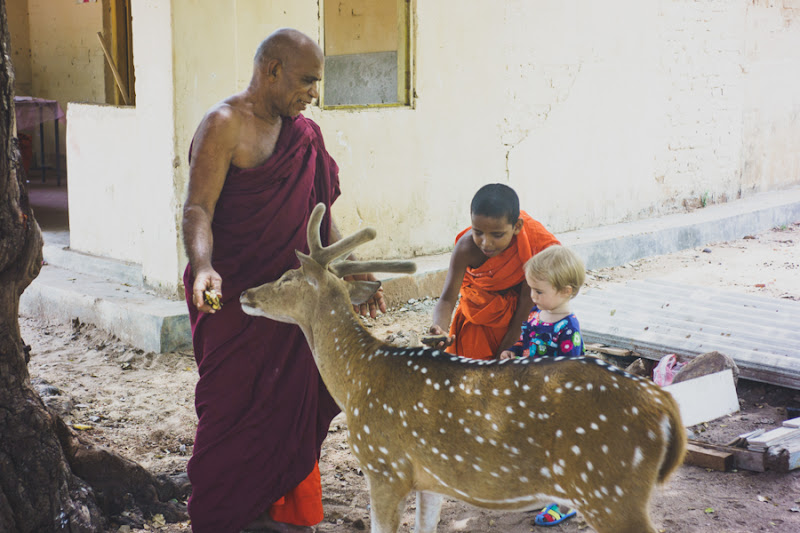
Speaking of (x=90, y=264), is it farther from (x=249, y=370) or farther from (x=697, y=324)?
(x=697, y=324)

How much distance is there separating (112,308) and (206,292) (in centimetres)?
332

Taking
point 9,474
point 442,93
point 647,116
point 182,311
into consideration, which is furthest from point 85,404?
point 647,116

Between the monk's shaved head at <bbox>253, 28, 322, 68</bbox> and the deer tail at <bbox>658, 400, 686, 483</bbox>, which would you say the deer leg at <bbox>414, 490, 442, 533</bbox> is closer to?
the deer tail at <bbox>658, 400, 686, 483</bbox>

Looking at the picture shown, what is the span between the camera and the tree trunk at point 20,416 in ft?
9.73

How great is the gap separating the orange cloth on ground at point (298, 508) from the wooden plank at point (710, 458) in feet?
5.98

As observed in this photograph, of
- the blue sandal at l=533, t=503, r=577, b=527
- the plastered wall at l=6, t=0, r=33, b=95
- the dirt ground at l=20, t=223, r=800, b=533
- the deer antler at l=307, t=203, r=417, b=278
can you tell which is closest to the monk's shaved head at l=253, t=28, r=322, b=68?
the deer antler at l=307, t=203, r=417, b=278

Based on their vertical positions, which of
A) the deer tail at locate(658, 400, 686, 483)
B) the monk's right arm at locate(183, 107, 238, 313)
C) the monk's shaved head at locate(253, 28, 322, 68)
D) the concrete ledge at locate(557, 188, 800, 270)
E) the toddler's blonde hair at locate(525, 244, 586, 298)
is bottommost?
the concrete ledge at locate(557, 188, 800, 270)

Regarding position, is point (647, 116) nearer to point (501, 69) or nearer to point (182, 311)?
point (501, 69)

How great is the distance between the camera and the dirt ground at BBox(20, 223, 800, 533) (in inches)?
140

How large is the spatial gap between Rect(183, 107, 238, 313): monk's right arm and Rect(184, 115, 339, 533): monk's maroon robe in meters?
0.10

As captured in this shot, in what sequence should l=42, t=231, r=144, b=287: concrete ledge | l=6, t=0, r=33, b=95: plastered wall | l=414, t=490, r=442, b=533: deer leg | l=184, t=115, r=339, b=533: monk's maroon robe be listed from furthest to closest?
l=6, t=0, r=33, b=95: plastered wall → l=42, t=231, r=144, b=287: concrete ledge → l=184, t=115, r=339, b=533: monk's maroon robe → l=414, t=490, r=442, b=533: deer leg

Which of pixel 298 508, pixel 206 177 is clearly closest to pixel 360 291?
pixel 206 177

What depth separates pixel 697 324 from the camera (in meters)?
5.86

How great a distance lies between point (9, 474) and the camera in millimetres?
2984
